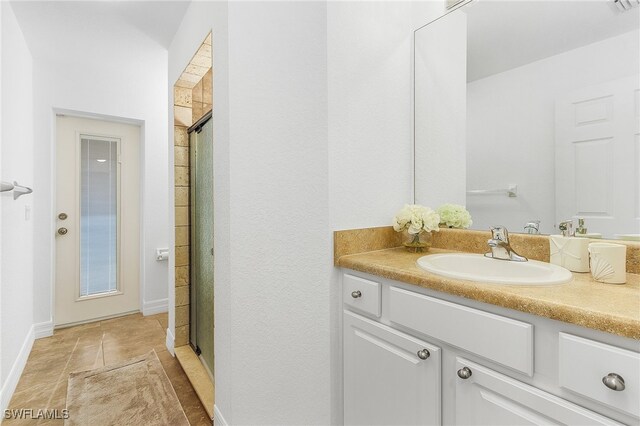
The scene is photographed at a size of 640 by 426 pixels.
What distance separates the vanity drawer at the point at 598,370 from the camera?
2.06ft

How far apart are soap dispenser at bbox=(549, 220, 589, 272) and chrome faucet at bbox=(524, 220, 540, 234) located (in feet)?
0.36

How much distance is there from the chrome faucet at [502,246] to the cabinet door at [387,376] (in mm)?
502

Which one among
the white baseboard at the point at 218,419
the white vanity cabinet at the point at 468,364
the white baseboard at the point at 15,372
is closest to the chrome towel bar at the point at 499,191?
the white vanity cabinet at the point at 468,364

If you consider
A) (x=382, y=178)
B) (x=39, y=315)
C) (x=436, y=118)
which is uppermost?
(x=436, y=118)

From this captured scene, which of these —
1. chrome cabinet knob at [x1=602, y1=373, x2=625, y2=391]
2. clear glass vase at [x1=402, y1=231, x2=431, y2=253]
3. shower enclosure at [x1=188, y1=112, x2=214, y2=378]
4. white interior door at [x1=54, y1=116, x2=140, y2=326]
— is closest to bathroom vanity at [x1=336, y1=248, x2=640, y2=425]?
chrome cabinet knob at [x1=602, y1=373, x2=625, y2=391]

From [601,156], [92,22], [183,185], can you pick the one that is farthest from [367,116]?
[92,22]

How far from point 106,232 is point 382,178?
2894mm

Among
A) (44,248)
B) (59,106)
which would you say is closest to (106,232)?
(44,248)

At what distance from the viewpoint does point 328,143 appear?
134 centimetres

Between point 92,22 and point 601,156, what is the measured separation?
2.92 meters

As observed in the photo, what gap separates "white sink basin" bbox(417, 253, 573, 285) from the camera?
92cm

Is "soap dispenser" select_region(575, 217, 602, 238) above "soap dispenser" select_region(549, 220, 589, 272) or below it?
above

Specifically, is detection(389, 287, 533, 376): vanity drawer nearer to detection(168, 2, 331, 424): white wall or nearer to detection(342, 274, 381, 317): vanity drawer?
detection(342, 274, 381, 317): vanity drawer

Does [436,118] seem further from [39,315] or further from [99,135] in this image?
[39,315]
